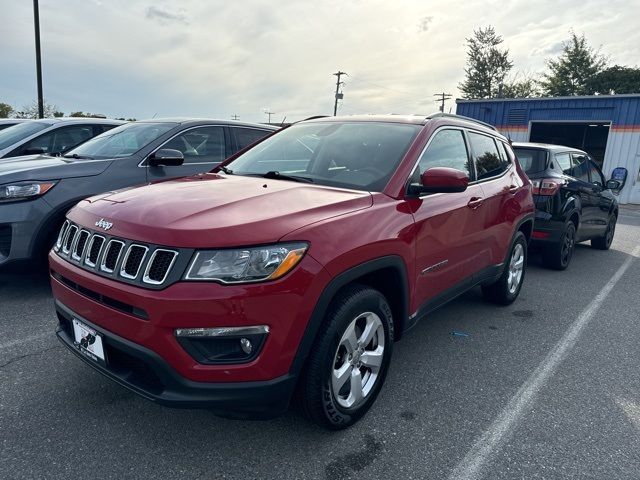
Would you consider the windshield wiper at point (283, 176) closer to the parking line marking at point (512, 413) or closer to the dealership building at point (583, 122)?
the parking line marking at point (512, 413)

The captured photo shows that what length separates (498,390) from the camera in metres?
3.04

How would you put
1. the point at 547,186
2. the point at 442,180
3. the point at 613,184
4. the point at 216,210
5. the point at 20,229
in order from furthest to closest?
the point at 613,184 → the point at 547,186 → the point at 20,229 → the point at 442,180 → the point at 216,210

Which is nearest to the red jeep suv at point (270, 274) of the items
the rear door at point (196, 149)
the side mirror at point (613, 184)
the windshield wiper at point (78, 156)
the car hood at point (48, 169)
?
the car hood at point (48, 169)

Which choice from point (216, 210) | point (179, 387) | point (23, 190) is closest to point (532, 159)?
point (216, 210)

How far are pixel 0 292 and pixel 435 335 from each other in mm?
4037

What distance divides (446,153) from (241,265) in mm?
2077

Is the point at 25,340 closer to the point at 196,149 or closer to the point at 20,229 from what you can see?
the point at 20,229

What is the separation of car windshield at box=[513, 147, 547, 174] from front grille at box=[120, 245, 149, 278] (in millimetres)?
5515

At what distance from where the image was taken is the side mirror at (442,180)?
2.73 meters

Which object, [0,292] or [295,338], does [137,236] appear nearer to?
[295,338]

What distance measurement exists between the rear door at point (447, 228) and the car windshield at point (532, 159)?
9.54 ft

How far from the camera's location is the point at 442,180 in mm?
2734

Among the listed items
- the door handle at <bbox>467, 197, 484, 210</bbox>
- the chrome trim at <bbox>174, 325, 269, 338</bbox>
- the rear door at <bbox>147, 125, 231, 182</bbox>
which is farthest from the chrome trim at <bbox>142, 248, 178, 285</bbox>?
the rear door at <bbox>147, 125, 231, 182</bbox>

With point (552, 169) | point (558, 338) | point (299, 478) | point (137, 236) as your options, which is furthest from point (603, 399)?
point (552, 169)
